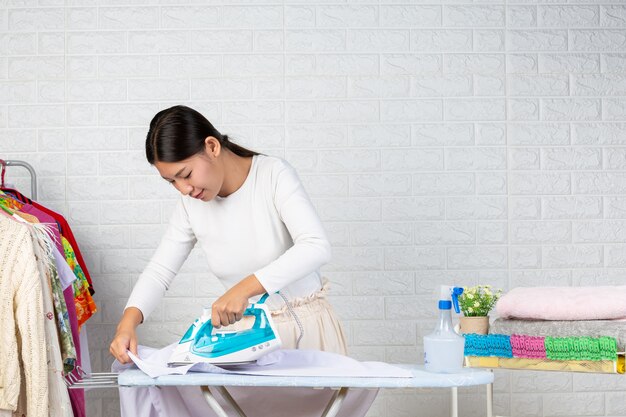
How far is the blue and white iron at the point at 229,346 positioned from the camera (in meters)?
2.16

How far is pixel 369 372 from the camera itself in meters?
2.12

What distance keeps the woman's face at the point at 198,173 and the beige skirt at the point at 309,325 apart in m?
0.39

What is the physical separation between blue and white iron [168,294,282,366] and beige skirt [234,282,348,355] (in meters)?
0.33

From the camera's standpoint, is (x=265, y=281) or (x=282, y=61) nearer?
(x=265, y=281)

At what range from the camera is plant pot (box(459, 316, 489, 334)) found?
2.80 metres

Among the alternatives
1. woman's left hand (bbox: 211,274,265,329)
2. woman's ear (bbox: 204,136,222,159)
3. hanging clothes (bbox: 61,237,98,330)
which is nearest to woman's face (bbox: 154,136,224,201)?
woman's ear (bbox: 204,136,222,159)

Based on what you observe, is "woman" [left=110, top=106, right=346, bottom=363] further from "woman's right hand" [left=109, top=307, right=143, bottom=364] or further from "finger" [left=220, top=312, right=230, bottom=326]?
"finger" [left=220, top=312, right=230, bottom=326]

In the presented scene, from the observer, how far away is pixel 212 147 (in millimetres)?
2521

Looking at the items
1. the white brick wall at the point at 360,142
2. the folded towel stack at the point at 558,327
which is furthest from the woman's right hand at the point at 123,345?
the white brick wall at the point at 360,142

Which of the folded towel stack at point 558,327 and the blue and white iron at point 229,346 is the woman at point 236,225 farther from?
the folded towel stack at point 558,327

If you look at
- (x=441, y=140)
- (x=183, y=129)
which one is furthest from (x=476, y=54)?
(x=183, y=129)

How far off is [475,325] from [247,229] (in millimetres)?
799

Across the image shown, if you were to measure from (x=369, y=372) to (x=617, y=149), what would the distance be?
2206 millimetres

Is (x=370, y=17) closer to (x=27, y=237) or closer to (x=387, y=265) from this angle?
(x=387, y=265)
